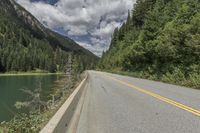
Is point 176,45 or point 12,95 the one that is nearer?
point 176,45

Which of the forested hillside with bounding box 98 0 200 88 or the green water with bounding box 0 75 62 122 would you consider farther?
the green water with bounding box 0 75 62 122

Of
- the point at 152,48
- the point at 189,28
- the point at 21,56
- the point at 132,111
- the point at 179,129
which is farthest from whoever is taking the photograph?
the point at 21,56

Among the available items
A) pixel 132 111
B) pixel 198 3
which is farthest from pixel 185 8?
pixel 132 111

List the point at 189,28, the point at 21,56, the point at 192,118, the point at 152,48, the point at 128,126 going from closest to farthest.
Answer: the point at 128,126 < the point at 192,118 < the point at 189,28 < the point at 152,48 < the point at 21,56

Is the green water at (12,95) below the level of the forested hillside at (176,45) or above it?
below

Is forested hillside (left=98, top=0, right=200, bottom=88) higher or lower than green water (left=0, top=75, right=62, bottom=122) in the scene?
higher

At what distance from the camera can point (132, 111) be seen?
858 cm

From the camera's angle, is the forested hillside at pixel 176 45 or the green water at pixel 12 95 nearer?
the forested hillside at pixel 176 45

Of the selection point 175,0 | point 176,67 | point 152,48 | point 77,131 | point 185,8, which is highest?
point 175,0

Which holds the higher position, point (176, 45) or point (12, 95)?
point (176, 45)

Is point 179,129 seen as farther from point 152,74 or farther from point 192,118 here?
point 152,74

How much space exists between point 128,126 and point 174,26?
21.1m

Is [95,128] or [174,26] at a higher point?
[174,26]

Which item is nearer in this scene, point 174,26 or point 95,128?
point 95,128
